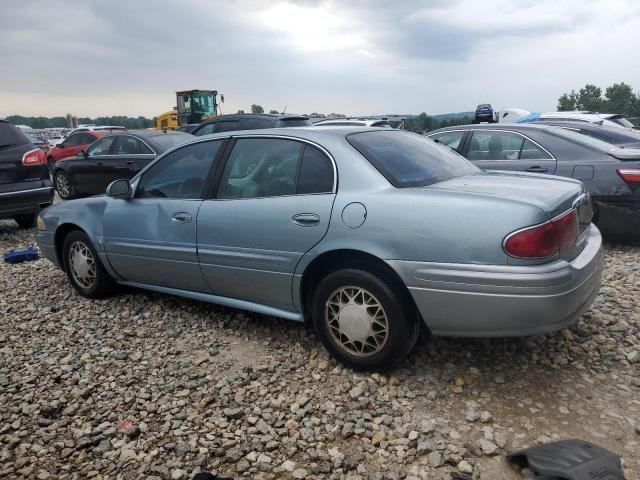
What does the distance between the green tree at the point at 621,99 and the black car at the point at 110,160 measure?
3772 cm

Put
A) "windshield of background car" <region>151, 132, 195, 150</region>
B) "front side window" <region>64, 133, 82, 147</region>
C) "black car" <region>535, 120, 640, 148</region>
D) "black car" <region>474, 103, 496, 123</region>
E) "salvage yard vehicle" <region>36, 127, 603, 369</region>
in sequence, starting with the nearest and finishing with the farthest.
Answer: "salvage yard vehicle" <region>36, 127, 603, 369</region>, "black car" <region>535, 120, 640, 148</region>, "windshield of background car" <region>151, 132, 195, 150</region>, "black car" <region>474, 103, 496, 123</region>, "front side window" <region>64, 133, 82, 147</region>

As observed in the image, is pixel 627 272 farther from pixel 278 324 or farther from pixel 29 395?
pixel 29 395

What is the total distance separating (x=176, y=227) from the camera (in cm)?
400

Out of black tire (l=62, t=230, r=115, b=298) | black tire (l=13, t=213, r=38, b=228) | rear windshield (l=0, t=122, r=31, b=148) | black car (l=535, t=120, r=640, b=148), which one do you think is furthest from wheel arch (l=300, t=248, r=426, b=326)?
black tire (l=13, t=213, r=38, b=228)

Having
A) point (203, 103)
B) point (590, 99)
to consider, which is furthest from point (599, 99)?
point (203, 103)

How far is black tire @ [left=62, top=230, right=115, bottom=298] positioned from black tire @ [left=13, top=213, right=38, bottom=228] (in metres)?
4.21

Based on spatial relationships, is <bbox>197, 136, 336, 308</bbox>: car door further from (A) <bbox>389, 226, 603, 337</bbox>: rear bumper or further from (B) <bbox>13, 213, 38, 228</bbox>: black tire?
(B) <bbox>13, 213, 38, 228</bbox>: black tire

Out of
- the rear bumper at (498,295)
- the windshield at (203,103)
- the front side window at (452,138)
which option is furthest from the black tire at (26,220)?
the windshield at (203,103)

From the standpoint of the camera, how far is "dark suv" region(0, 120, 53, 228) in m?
7.43

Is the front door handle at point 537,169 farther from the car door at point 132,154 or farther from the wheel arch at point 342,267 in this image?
the car door at point 132,154

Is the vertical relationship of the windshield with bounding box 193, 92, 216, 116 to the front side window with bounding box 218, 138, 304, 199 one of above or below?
above

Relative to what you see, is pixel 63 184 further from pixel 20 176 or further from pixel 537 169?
pixel 537 169

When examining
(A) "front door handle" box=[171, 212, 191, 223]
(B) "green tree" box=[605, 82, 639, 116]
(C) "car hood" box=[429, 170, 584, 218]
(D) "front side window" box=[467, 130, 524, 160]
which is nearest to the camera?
(C) "car hood" box=[429, 170, 584, 218]

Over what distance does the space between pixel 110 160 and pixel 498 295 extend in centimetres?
920
